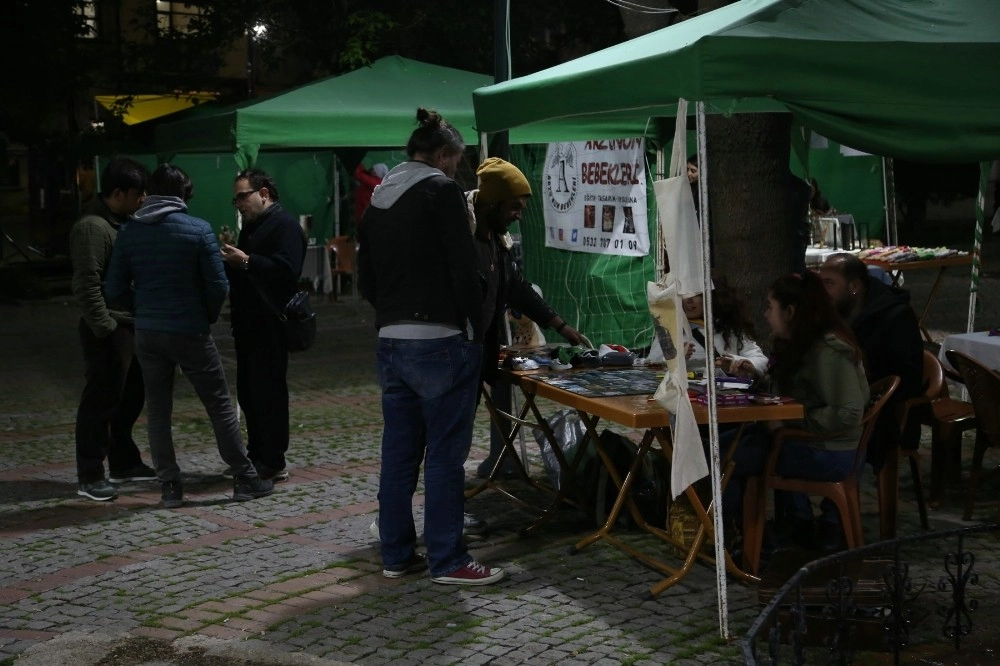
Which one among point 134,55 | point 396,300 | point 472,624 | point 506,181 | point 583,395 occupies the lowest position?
point 472,624

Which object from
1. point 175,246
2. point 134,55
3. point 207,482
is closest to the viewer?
point 175,246

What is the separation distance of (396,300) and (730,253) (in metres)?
3.54

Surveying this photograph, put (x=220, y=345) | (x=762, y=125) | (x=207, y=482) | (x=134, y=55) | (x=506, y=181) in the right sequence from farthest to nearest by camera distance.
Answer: (x=134, y=55) < (x=220, y=345) < (x=762, y=125) < (x=207, y=482) < (x=506, y=181)

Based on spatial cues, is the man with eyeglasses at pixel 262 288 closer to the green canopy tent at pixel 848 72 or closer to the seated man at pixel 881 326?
the green canopy tent at pixel 848 72

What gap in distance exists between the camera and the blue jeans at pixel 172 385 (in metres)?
6.57

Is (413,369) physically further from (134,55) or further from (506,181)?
(134,55)

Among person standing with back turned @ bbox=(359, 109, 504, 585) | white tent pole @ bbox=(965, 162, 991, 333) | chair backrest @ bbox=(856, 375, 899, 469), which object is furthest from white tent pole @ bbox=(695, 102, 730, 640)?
white tent pole @ bbox=(965, 162, 991, 333)

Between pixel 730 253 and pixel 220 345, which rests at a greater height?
pixel 730 253

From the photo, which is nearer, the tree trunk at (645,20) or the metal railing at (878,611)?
the metal railing at (878,611)

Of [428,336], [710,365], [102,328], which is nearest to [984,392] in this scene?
[710,365]

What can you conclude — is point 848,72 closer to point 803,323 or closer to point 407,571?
point 803,323

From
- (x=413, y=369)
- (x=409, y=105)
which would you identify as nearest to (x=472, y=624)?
(x=413, y=369)

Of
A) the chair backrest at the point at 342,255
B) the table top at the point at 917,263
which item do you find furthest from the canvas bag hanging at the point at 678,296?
the chair backrest at the point at 342,255

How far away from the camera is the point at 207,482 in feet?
24.5
